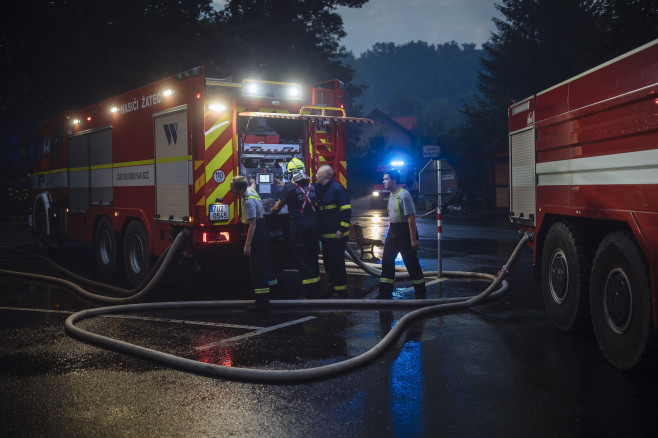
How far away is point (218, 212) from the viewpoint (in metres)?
8.48

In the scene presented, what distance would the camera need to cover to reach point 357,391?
466 centimetres

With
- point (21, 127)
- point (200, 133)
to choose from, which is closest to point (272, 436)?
point (200, 133)

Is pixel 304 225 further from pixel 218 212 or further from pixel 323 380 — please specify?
pixel 323 380

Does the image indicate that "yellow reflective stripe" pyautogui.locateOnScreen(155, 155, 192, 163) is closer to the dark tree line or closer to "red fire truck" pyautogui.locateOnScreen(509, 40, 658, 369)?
"red fire truck" pyautogui.locateOnScreen(509, 40, 658, 369)

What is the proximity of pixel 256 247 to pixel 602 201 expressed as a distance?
418cm

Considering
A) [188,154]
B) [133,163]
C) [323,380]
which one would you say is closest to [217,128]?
[188,154]

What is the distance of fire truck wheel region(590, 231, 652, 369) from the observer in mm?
4672

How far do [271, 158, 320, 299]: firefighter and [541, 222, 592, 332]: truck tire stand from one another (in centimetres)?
310

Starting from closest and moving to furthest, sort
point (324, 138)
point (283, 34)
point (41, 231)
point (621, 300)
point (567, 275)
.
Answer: point (621, 300) < point (567, 275) < point (324, 138) < point (41, 231) < point (283, 34)

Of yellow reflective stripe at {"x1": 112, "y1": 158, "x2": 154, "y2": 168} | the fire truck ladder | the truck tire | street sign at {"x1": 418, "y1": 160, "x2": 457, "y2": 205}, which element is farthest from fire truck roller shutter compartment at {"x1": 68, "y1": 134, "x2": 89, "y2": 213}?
the truck tire

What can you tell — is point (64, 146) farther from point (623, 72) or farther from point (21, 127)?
point (21, 127)

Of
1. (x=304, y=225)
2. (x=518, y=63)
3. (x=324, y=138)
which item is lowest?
(x=304, y=225)

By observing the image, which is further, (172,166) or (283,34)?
(283,34)

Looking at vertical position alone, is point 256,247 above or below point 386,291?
above
